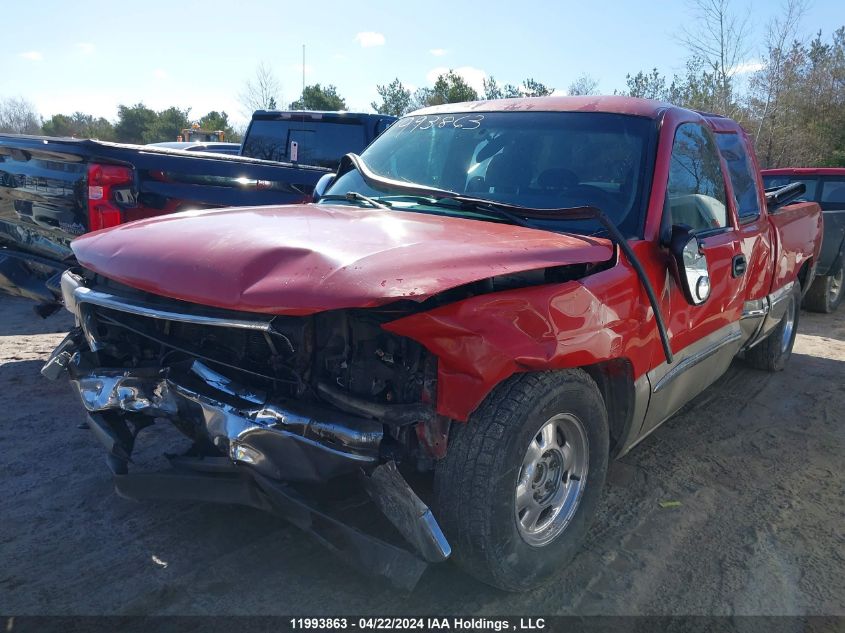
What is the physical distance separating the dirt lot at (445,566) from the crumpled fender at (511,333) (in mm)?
937

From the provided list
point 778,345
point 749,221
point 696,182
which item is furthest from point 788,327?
point 696,182

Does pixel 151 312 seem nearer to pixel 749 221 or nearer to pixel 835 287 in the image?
pixel 749 221

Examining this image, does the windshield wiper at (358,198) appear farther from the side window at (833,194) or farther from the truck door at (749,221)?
the side window at (833,194)

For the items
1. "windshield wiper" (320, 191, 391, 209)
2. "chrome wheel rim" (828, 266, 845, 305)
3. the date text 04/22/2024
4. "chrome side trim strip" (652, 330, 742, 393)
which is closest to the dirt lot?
the date text 04/22/2024

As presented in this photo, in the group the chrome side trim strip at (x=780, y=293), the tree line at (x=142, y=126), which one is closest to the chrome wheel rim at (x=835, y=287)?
the chrome side trim strip at (x=780, y=293)

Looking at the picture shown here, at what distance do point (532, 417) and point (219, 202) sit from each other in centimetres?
345

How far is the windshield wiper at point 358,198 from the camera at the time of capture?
3.39 m

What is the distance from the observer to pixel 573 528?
2.82m

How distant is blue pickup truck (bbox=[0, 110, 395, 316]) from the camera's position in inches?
177

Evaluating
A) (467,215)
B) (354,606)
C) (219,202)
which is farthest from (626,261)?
(219,202)

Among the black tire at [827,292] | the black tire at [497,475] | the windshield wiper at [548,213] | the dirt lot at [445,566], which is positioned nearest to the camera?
the black tire at [497,475]

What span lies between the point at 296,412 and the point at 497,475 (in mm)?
719

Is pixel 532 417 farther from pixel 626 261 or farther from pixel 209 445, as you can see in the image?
pixel 209 445

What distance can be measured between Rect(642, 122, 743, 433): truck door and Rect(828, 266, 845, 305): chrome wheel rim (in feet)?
18.7
